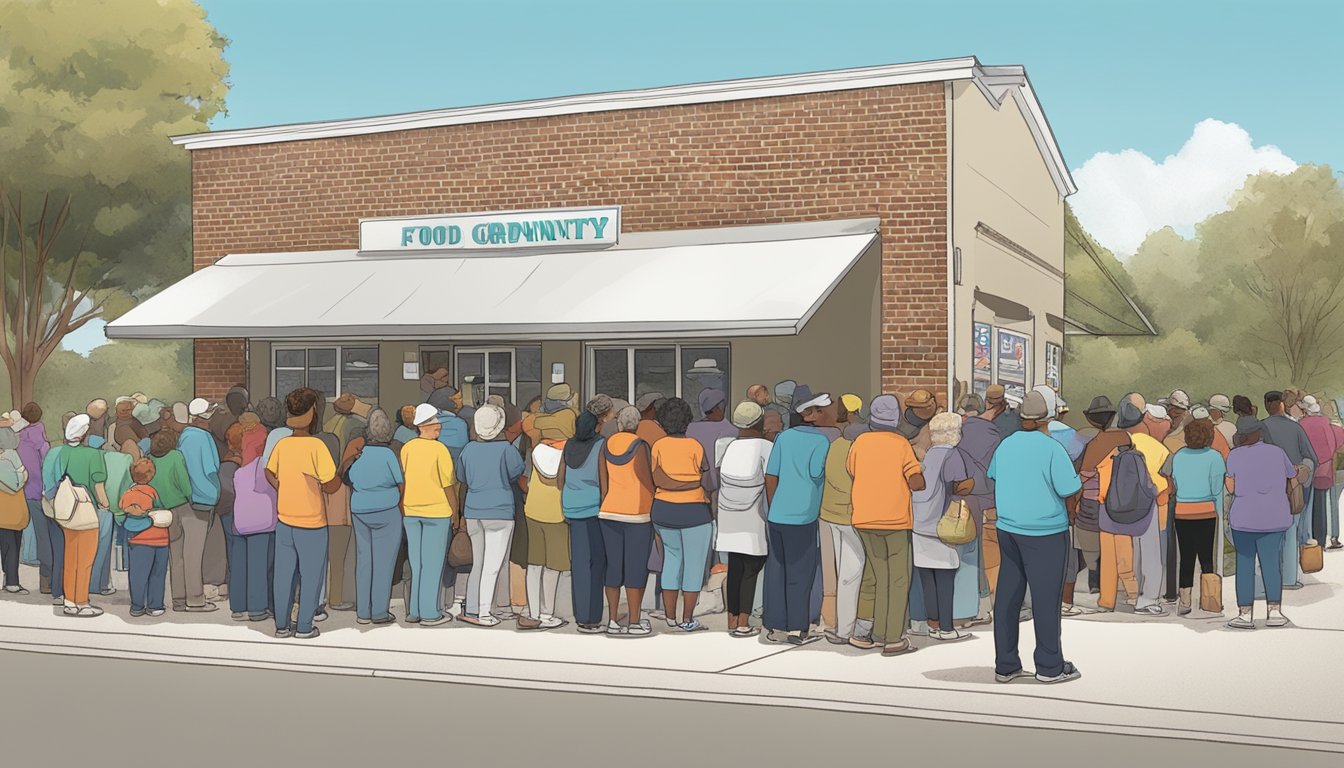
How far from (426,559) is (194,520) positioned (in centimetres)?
227

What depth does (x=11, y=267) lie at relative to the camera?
35.1 meters

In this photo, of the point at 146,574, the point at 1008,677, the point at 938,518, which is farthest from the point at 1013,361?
the point at 146,574

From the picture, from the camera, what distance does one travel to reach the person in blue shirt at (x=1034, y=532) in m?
9.32

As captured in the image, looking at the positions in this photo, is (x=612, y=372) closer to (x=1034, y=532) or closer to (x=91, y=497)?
(x=91, y=497)

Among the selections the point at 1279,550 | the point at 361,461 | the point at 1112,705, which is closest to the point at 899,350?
the point at 1279,550

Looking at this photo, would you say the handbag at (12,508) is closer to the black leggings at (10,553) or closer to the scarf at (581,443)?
the black leggings at (10,553)

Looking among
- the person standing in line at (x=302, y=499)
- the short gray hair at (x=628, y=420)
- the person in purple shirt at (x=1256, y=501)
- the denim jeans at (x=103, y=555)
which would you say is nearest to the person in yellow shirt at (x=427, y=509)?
the person standing in line at (x=302, y=499)

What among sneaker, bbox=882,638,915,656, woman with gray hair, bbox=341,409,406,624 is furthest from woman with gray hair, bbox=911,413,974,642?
woman with gray hair, bbox=341,409,406,624

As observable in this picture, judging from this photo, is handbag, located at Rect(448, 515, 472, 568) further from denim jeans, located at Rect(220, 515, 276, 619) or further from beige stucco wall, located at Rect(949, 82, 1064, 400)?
beige stucco wall, located at Rect(949, 82, 1064, 400)

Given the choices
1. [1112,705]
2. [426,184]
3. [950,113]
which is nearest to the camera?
[1112,705]

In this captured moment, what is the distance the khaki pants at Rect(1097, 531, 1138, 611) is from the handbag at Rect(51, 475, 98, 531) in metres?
8.27

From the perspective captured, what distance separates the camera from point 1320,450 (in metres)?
16.0

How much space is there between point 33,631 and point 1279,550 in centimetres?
950

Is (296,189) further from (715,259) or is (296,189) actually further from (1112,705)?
(1112,705)
